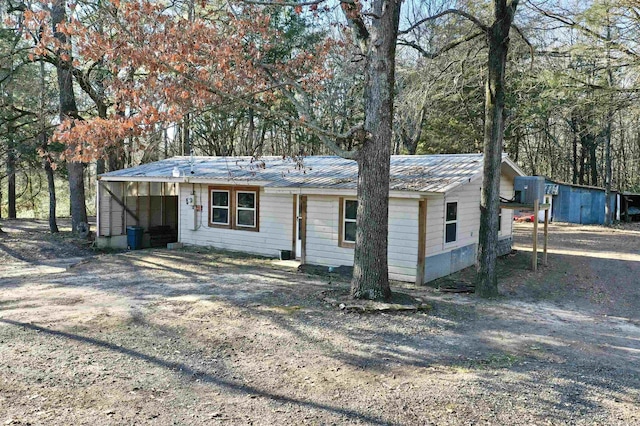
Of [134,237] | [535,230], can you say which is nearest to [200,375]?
[535,230]

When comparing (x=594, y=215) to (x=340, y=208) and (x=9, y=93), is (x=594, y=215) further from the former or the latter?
(x=9, y=93)

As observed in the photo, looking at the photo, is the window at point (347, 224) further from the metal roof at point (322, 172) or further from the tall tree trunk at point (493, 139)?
the tall tree trunk at point (493, 139)

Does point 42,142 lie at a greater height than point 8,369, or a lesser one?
greater

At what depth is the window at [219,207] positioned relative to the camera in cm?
1478

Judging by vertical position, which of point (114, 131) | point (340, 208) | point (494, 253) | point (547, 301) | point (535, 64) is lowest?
point (547, 301)

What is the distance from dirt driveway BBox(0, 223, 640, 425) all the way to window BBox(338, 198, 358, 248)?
1789mm

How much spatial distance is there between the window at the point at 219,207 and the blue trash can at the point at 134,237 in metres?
2.82

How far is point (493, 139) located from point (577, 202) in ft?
70.4

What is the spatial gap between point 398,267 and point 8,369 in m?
7.69

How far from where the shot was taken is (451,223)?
1206 centimetres

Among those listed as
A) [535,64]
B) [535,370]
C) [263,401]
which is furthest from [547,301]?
[263,401]

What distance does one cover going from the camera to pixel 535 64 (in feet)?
40.3

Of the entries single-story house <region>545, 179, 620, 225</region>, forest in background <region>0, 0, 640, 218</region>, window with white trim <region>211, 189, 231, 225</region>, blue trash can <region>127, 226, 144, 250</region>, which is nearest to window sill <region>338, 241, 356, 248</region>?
forest in background <region>0, 0, 640, 218</region>

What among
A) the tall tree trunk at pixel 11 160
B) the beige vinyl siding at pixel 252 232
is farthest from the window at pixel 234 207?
the tall tree trunk at pixel 11 160
